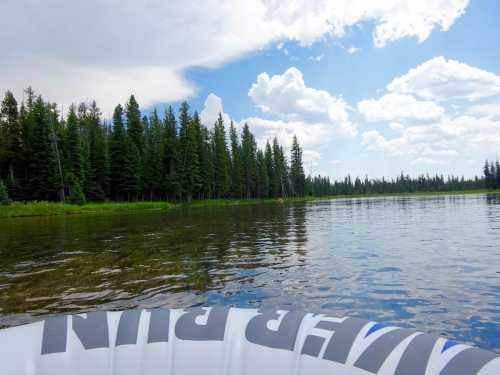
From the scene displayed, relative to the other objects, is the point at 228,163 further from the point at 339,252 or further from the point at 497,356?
the point at 497,356

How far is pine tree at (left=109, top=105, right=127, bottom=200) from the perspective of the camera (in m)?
57.6

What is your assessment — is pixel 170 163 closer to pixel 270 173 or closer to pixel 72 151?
pixel 72 151

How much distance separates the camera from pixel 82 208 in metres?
41.8

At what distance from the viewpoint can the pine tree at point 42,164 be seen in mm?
48344

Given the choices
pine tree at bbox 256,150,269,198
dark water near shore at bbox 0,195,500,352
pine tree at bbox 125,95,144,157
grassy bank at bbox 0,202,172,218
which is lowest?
dark water near shore at bbox 0,195,500,352

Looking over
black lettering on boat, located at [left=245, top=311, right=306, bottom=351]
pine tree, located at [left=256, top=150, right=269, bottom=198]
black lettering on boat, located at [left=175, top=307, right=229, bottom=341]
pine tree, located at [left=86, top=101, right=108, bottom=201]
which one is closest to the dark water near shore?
black lettering on boat, located at [left=245, top=311, right=306, bottom=351]

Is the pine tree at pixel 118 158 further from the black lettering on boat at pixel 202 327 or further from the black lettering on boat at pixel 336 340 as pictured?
the black lettering on boat at pixel 336 340

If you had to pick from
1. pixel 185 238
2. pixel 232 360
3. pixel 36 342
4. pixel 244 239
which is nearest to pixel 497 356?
A: pixel 232 360

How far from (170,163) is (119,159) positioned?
1044cm

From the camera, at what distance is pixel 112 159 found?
58.2 m

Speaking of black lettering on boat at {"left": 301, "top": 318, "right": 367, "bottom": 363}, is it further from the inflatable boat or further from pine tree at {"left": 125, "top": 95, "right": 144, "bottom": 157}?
pine tree at {"left": 125, "top": 95, "right": 144, "bottom": 157}

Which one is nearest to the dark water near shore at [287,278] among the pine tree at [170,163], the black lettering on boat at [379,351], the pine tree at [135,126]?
the black lettering on boat at [379,351]

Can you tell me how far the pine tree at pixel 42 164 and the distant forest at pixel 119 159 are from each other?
0.40 feet

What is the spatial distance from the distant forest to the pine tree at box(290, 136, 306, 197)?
7.14 metres
